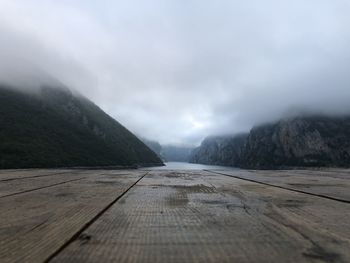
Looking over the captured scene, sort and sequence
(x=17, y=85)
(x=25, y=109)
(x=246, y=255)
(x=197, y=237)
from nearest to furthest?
1. (x=246, y=255)
2. (x=197, y=237)
3. (x=25, y=109)
4. (x=17, y=85)

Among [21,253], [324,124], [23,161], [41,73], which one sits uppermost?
[41,73]

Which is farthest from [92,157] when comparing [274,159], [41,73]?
[274,159]

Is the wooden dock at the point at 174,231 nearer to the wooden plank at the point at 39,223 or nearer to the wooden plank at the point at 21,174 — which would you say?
the wooden plank at the point at 39,223

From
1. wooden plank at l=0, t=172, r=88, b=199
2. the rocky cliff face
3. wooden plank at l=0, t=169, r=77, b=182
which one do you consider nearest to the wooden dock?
wooden plank at l=0, t=172, r=88, b=199

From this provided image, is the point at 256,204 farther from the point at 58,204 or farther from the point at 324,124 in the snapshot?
the point at 324,124

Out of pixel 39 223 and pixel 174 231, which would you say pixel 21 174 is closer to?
pixel 39 223

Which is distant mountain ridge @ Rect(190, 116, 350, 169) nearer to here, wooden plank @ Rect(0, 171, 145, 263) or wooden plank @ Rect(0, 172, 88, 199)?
wooden plank @ Rect(0, 172, 88, 199)
